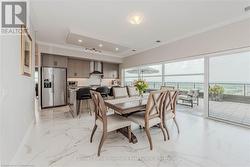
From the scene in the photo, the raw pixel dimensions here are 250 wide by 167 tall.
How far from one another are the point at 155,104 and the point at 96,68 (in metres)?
5.08

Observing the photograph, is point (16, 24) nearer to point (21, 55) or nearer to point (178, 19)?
point (21, 55)

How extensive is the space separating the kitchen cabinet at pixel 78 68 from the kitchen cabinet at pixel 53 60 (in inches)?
15.2

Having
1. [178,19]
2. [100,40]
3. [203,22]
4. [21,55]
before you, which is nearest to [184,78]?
[203,22]

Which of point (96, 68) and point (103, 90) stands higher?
point (96, 68)

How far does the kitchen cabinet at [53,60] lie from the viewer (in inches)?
203

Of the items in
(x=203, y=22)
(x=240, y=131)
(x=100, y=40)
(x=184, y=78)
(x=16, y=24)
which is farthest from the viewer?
(x=184, y=78)

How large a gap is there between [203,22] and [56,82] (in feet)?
18.4

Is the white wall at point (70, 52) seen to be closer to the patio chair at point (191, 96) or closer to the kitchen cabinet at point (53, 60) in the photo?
the kitchen cabinet at point (53, 60)

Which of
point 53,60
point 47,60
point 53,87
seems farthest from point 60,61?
point 53,87

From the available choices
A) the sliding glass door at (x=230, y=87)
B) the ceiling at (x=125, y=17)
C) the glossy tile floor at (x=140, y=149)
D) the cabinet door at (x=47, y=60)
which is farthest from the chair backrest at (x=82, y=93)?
the sliding glass door at (x=230, y=87)

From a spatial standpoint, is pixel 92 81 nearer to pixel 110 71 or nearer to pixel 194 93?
pixel 110 71

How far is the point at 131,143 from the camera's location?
2322 millimetres

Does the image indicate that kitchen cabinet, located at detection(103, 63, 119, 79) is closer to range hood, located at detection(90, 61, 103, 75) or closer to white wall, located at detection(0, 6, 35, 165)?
range hood, located at detection(90, 61, 103, 75)

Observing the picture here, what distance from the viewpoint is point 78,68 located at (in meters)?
6.25
